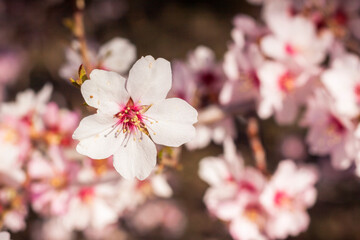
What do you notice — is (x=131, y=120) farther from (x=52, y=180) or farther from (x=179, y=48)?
(x=179, y=48)

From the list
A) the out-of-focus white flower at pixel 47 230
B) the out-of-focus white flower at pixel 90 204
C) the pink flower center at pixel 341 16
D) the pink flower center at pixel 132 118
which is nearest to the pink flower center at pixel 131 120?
the pink flower center at pixel 132 118

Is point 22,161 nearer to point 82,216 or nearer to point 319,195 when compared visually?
point 82,216

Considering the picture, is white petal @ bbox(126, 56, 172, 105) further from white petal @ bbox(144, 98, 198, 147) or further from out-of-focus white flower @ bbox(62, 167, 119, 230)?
out-of-focus white flower @ bbox(62, 167, 119, 230)

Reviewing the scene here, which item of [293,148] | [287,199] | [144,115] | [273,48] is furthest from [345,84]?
[293,148]

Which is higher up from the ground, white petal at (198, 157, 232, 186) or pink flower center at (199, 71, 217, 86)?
pink flower center at (199, 71, 217, 86)

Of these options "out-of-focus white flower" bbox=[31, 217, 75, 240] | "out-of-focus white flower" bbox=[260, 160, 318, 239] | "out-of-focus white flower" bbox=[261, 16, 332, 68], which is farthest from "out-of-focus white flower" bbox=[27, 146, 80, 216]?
"out-of-focus white flower" bbox=[31, 217, 75, 240]

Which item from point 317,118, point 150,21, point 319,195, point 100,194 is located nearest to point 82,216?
point 100,194
